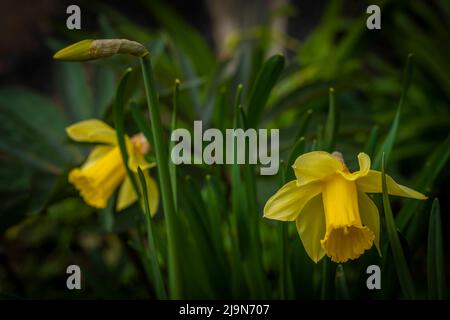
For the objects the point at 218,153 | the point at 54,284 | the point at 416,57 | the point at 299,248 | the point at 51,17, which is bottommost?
the point at 54,284

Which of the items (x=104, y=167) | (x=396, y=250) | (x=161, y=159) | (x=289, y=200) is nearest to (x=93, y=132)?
(x=104, y=167)

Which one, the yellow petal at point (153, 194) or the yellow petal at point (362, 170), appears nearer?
the yellow petal at point (362, 170)

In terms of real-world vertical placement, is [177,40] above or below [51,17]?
below

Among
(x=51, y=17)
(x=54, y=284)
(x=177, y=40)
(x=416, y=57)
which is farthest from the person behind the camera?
(x=51, y=17)

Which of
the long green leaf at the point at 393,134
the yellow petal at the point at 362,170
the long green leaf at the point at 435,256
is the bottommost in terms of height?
the long green leaf at the point at 435,256

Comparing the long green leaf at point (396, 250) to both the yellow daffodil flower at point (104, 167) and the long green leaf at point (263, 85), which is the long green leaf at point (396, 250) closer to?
the long green leaf at point (263, 85)

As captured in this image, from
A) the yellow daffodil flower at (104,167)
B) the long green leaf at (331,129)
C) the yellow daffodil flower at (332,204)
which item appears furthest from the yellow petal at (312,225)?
the yellow daffodil flower at (104,167)
